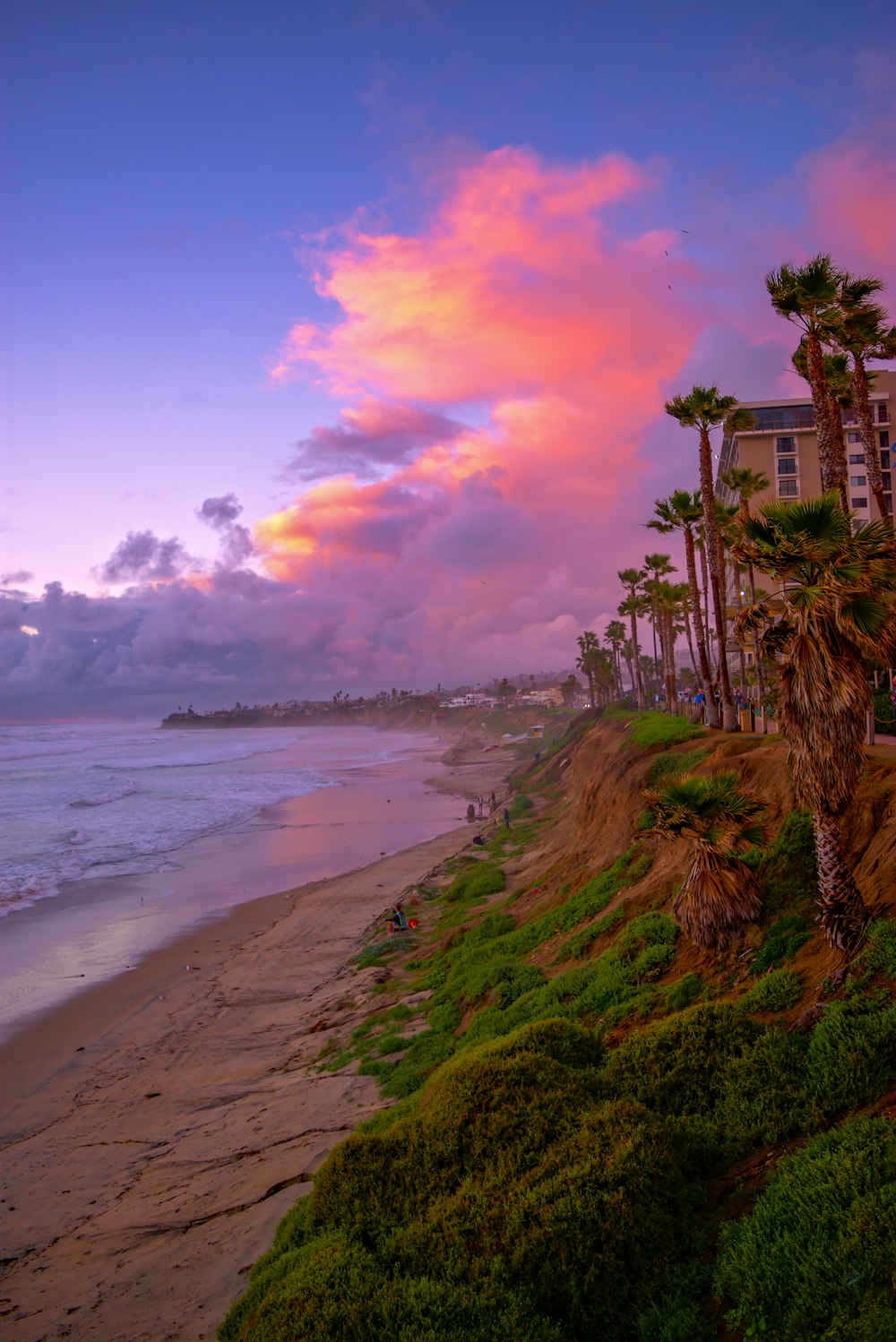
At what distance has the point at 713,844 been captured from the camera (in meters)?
10.8

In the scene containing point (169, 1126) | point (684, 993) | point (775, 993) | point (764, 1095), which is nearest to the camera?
point (764, 1095)

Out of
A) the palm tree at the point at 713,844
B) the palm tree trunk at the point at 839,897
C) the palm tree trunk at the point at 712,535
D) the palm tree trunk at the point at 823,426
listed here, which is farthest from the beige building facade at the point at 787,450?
the palm tree trunk at the point at 839,897

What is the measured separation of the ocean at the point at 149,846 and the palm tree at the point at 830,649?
19433 millimetres

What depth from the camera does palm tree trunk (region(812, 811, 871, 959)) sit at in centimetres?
888

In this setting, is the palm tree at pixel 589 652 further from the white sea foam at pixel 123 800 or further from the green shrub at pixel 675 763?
the green shrub at pixel 675 763

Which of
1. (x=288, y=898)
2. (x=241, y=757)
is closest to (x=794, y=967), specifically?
(x=288, y=898)

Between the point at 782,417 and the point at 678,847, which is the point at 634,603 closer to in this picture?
the point at 782,417

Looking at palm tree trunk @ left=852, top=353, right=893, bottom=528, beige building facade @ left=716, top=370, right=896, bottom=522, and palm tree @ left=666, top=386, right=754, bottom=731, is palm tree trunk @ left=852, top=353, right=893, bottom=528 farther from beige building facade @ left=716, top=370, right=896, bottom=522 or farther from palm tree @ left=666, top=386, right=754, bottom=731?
beige building facade @ left=716, top=370, right=896, bottom=522

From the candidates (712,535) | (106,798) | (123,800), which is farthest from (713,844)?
(106,798)

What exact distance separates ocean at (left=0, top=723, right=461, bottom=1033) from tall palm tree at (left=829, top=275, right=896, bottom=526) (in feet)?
85.0

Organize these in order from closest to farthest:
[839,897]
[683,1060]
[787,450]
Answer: [683,1060] → [839,897] → [787,450]

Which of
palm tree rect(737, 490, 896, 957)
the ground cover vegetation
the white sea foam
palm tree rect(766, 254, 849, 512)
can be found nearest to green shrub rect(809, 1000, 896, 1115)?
the ground cover vegetation

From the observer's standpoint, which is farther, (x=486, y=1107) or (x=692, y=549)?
(x=692, y=549)

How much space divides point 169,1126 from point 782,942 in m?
10.8
